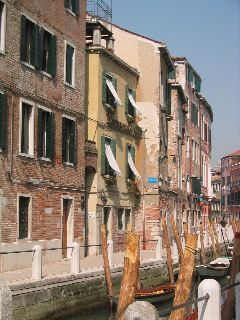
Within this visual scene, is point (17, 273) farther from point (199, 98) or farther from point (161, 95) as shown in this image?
point (199, 98)

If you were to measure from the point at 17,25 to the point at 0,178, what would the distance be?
4381 millimetres

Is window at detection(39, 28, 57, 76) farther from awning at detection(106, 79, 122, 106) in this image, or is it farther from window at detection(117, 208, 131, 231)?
→ window at detection(117, 208, 131, 231)

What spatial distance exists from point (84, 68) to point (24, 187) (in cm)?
624

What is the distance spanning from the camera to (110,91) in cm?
2541

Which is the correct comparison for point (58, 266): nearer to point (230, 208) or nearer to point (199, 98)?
point (199, 98)

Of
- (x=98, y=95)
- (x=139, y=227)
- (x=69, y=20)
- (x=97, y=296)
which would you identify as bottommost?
(x=97, y=296)

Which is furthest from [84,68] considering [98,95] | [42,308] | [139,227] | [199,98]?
[199,98]

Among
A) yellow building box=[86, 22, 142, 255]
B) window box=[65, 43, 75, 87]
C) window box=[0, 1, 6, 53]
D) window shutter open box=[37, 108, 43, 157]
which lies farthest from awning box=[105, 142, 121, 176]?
window box=[0, 1, 6, 53]

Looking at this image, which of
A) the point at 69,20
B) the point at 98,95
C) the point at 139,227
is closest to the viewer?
the point at 69,20

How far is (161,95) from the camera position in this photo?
30328mm

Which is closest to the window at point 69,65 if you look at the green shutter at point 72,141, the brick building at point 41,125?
the brick building at point 41,125

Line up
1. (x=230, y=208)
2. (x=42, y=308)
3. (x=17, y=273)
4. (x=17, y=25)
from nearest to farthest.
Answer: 1. (x=42, y=308)
2. (x=17, y=273)
3. (x=17, y=25)
4. (x=230, y=208)

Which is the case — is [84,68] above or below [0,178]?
above

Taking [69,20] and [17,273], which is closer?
[17,273]
